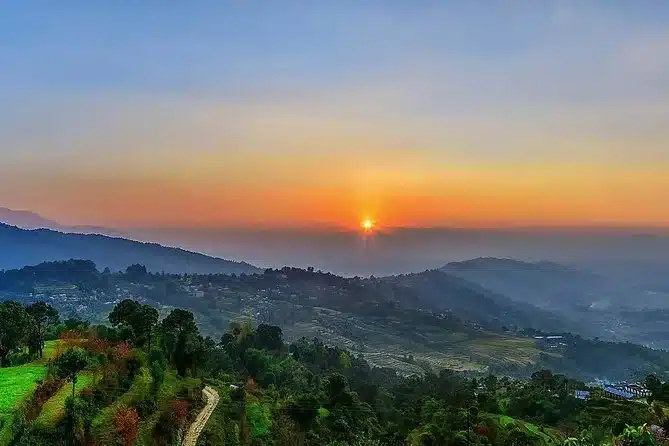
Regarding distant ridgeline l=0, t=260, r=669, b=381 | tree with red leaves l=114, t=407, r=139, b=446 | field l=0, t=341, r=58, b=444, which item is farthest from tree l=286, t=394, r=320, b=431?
distant ridgeline l=0, t=260, r=669, b=381

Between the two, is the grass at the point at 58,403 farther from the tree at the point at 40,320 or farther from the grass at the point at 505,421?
the grass at the point at 505,421

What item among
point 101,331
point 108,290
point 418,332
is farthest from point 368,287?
point 101,331

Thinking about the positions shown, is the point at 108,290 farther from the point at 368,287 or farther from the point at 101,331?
the point at 101,331

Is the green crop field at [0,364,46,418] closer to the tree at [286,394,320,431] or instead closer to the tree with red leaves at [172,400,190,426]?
the tree with red leaves at [172,400,190,426]

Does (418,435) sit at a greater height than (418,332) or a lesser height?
greater

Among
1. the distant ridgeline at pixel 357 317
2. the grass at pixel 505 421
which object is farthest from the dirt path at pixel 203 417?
the distant ridgeline at pixel 357 317

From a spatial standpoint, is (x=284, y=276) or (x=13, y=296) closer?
(x=13, y=296)

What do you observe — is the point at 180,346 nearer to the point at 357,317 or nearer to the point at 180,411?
the point at 180,411
